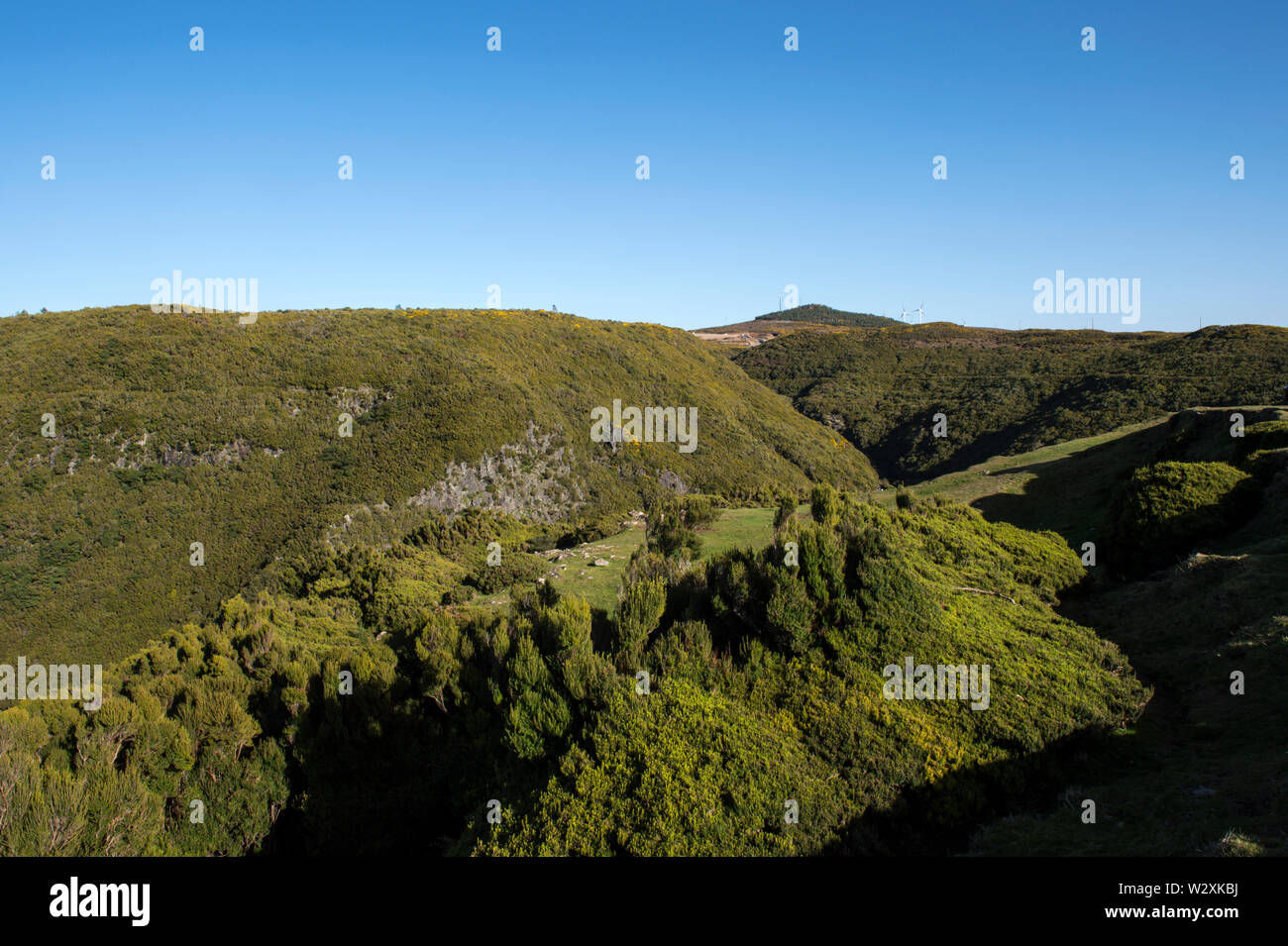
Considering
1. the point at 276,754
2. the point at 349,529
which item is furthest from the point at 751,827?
the point at 349,529

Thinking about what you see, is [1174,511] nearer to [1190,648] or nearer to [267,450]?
[1190,648]

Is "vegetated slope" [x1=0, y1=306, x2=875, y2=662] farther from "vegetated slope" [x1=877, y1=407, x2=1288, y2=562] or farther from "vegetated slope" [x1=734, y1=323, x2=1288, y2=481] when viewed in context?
"vegetated slope" [x1=877, y1=407, x2=1288, y2=562]

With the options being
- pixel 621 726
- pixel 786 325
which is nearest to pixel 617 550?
pixel 621 726

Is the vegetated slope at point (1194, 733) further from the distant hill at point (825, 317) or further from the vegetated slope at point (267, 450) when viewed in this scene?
the distant hill at point (825, 317)

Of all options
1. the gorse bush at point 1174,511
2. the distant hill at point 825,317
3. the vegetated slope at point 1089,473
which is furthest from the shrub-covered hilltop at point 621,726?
the distant hill at point 825,317
